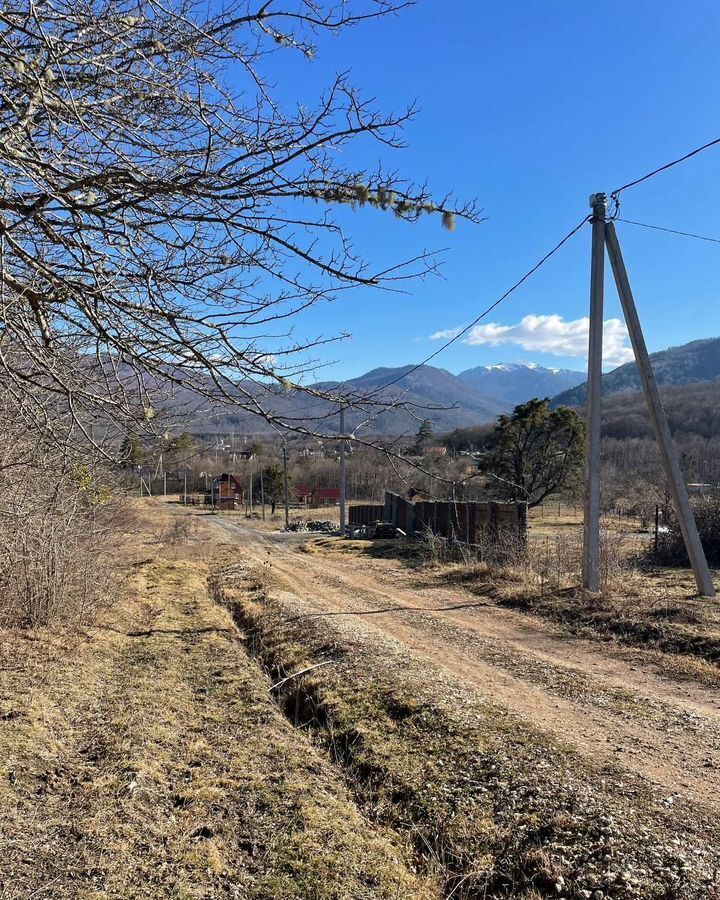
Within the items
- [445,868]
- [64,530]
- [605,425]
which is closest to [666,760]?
[445,868]

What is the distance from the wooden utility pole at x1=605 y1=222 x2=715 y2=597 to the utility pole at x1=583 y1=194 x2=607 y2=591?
0.73 feet

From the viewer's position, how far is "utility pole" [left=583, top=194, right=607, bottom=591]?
34.3 feet

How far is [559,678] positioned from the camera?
269 inches

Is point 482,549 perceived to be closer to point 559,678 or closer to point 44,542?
point 559,678

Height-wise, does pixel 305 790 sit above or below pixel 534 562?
below

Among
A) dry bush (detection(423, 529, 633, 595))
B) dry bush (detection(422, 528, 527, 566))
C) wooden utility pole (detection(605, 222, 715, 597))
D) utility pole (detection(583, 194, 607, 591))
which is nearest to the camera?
wooden utility pole (detection(605, 222, 715, 597))

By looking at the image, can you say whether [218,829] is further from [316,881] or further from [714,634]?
[714,634]

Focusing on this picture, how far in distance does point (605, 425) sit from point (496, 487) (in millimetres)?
77125

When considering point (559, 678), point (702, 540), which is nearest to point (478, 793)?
point (559, 678)

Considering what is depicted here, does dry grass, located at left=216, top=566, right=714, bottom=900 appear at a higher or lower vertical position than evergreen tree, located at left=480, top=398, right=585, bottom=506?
lower

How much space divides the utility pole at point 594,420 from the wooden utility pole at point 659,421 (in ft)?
0.73

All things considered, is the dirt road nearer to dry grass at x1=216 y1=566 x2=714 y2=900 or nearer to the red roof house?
dry grass at x1=216 y1=566 x2=714 y2=900

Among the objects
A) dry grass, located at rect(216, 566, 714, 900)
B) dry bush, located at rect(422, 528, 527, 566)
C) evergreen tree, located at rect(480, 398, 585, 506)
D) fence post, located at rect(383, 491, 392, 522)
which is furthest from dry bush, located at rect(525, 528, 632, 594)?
fence post, located at rect(383, 491, 392, 522)

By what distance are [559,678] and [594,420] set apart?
5177mm
